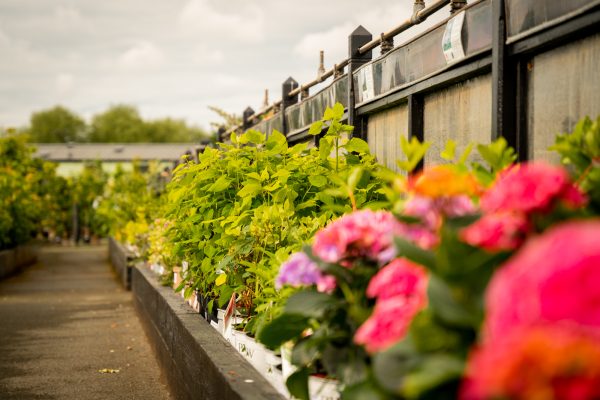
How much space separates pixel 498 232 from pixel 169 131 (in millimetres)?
96924

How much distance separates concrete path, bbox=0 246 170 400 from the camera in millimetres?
6016

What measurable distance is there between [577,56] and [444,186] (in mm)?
1446

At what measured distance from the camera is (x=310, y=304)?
Result: 2316 millimetres

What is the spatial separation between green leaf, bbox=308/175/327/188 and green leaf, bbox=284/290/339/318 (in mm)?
2352

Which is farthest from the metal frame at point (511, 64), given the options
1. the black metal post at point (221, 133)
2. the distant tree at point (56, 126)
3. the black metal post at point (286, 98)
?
the distant tree at point (56, 126)

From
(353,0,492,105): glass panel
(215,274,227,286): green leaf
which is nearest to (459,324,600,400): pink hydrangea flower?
(353,0,492,105): glass panel

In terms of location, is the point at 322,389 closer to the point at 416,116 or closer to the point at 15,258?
the point at 416,116

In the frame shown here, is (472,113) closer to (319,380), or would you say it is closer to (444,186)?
(319,380)

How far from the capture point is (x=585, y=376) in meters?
1.13

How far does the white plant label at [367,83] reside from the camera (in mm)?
5590

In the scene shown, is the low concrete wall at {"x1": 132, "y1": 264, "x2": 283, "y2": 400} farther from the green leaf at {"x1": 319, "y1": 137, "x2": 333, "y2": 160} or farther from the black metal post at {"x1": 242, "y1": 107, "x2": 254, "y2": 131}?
the black metal post at {"x1": 242, "y1": 107, "x2": 254, "y2": 131}

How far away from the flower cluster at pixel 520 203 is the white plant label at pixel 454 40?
228 cm

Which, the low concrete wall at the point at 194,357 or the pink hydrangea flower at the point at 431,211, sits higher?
the pink hydrangea flower at the point at 431,211

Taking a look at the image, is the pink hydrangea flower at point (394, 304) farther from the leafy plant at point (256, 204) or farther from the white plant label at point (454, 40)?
the white plant label at point (454, 40)
